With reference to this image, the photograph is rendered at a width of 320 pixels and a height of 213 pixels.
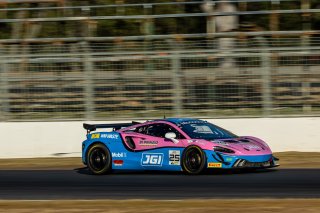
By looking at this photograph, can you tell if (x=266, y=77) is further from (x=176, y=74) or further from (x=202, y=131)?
(x=202, y=131)

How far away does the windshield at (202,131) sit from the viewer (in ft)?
44.1

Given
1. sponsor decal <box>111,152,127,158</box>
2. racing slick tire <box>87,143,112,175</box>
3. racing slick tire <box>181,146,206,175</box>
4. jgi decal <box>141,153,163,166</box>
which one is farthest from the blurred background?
racing slick tire <box>181,146,206,175</box>

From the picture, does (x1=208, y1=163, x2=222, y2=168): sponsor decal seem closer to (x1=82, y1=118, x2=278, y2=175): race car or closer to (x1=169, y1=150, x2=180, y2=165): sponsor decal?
(x1=82, y1=118, x2=278, y2=175): race car

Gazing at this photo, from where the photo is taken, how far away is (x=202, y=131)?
1370 centimetres

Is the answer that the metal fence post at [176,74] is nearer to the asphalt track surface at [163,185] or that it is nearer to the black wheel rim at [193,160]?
the asphalt track surface at [163,185]

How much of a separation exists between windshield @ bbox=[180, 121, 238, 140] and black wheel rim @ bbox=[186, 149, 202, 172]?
364 mm

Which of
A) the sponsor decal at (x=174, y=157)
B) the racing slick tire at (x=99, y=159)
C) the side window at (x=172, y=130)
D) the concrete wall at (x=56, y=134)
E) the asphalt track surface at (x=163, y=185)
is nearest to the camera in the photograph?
the asphalt track surface at (x=163, y=185)

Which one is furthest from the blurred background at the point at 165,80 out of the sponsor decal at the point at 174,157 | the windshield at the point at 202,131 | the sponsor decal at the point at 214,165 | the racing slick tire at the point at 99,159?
the sponsor decal at the point at 214,165

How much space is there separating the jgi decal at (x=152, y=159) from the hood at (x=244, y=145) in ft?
3.73

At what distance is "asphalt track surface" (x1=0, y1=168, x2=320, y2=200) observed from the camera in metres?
10.9

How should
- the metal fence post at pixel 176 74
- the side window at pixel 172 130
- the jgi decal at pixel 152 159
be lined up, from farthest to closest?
the metal fence post at pixel 176 74, the jgi decal at pixel 152 159, the side window at pixel 172 130

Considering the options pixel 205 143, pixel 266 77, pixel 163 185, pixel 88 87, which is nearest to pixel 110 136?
pixel 205 143

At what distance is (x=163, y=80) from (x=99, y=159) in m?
4.47

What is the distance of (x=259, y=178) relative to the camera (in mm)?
12352
